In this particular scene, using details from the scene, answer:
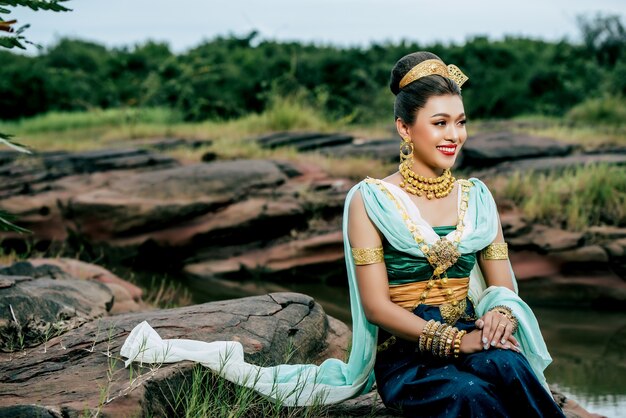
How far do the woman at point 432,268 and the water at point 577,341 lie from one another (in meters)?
2.15

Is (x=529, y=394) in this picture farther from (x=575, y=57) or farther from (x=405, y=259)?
(x=575, y=57)

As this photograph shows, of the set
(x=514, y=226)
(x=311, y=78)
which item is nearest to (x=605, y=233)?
(x=514, y=226)

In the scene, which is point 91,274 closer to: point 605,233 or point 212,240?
point 212,240

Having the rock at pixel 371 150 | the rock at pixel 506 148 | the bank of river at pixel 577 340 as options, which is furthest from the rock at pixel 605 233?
the rock at pixel 371 150

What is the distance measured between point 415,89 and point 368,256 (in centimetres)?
70

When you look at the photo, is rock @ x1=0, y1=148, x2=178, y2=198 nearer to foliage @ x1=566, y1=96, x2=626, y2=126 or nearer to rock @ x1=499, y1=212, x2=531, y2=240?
rock @ x1=499, y1=212, x2=531, y2=240

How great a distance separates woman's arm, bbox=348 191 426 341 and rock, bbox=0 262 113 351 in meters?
1.89

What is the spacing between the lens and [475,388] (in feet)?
10.3

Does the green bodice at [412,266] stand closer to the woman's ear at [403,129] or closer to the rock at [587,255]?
the woman's ear at [403,129]

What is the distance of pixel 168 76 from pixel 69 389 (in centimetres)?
1895

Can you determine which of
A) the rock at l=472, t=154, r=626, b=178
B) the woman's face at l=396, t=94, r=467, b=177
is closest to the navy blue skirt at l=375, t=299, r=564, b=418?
the woman's face at l=396, t=94, r=467, b=177

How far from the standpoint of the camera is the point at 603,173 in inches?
404

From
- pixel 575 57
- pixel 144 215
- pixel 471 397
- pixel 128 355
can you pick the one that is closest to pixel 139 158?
pixel 144 215

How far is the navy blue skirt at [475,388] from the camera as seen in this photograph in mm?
3141
